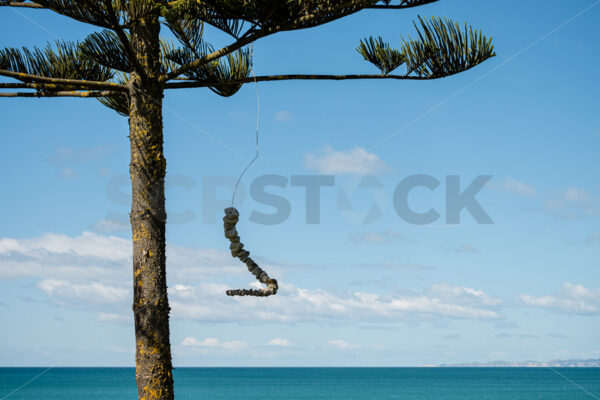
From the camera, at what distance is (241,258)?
394 cm

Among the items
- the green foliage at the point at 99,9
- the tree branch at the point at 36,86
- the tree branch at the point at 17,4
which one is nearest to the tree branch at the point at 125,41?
the green foliage at the point at 99,9

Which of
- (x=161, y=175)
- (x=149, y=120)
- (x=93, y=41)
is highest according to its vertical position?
(x=93, y=41)

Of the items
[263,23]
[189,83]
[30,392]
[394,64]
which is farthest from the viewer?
[30,392]

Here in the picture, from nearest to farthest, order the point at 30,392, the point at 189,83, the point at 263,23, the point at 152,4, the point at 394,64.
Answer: the point at 152,4
the point at 263,23
the point at 189,83
the point at 394,64
the point at 30,392

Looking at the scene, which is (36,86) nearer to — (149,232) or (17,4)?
(17,4)

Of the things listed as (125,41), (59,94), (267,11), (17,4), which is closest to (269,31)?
(267,11)

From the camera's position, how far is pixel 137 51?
13.8ft

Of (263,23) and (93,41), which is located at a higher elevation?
(93,41)

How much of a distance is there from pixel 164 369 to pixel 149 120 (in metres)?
1.46

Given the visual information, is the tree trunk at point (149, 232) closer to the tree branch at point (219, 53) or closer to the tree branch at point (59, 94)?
the tree branch at point (219, 53)

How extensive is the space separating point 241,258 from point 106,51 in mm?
2024

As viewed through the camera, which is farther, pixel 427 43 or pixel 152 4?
pixel 427 43

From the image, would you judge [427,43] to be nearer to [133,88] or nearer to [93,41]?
[133,88]

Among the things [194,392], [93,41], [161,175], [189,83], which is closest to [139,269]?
[161,175]
